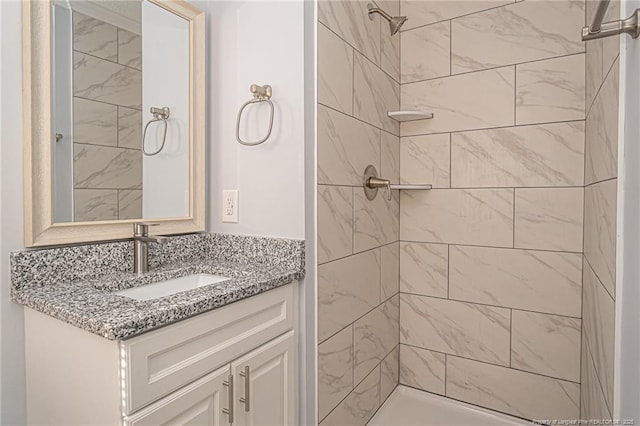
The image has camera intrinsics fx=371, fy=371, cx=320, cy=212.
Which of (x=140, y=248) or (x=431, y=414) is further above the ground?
(x=140, y=248)

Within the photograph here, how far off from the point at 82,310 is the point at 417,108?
73.9 inches

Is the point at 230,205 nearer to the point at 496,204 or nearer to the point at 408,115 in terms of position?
the point at 408,115

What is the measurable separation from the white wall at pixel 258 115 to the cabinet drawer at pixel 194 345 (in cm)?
32

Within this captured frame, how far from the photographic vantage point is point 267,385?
4.01ft

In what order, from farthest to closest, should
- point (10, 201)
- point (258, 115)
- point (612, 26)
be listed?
point (258, 115) < point (10, 201) < point (612, 26)

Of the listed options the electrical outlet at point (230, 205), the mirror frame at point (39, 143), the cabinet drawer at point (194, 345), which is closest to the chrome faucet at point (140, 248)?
the mirror frame at point (39, 143)

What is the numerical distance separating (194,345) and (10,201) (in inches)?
26.7

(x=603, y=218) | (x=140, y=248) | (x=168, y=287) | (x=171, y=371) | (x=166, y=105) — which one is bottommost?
(x=171, y=371)

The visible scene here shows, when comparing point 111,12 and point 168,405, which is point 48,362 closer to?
point 168,405

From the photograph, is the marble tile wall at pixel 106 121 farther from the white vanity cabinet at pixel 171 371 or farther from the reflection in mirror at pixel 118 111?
the white vanity cabinet at pixel 171 371

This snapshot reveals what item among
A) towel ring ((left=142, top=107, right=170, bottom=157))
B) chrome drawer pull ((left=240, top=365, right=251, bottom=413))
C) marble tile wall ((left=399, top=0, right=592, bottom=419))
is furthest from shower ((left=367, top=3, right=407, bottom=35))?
chrome drawer pull ((left=240, top=365, right=251, bottom=413))

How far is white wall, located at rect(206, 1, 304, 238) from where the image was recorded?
138cm

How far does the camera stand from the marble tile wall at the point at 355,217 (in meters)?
1.47

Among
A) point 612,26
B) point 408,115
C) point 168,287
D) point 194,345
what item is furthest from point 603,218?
point 168,287
